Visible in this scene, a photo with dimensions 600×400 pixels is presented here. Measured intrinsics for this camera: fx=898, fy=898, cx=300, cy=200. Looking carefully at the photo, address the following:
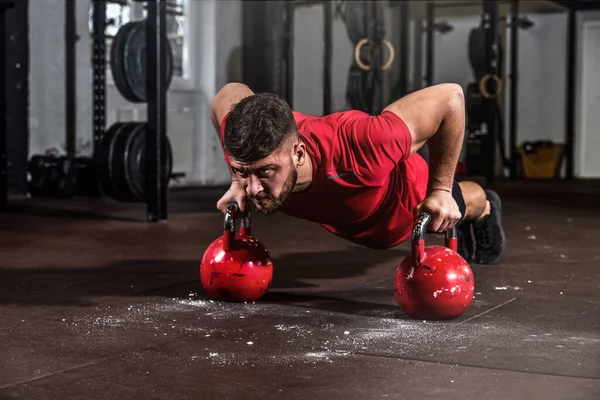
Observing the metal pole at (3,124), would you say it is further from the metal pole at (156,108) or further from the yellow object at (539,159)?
the yellow object at (539,159)

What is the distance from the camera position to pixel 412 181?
2365 mm

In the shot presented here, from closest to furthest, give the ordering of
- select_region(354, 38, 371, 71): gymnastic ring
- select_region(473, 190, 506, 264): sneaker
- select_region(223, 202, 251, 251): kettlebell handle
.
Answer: select_region(223, 202, 251, 251): kettlebell handle
select_region(473, 190, 506, 264): sneaker
select_region(354, 38, 371, 71): gymnastic ring

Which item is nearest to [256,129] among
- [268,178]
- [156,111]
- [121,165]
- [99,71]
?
[268,178]

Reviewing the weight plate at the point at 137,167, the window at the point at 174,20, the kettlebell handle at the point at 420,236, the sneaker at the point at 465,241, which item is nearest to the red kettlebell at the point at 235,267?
the kettlebell handle at the point at 420,236

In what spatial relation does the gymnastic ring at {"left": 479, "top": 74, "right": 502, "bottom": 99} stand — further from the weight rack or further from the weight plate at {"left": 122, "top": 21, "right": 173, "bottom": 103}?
the weight rack

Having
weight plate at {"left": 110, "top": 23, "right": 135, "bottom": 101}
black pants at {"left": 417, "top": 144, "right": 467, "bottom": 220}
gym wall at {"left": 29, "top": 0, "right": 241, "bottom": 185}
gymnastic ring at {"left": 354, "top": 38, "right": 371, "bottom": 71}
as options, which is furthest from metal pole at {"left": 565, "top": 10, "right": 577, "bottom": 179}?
black pants at {"left": 417, "top": 144, "right": 467, "bottom": 220}

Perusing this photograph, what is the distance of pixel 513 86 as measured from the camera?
33.1 ft

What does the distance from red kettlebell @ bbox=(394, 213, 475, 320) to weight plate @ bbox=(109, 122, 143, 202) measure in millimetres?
3241

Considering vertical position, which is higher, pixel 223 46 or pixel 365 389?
pixel 223 46

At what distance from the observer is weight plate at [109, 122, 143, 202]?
16.8 feet

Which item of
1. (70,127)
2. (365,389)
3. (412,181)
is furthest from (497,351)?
(70,127)

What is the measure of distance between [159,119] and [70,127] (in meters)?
2.60

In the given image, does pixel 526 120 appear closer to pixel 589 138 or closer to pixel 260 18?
pixel 589 138

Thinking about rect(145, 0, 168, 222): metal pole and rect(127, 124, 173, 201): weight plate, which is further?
rect(127, 124, 173, 201): weight plate
